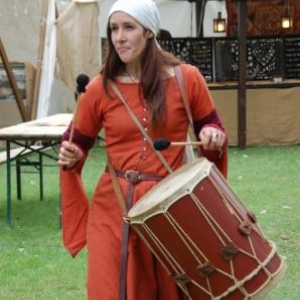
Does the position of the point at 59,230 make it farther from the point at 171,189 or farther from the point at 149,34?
the point at 171,189

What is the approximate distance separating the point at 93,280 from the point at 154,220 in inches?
18.3

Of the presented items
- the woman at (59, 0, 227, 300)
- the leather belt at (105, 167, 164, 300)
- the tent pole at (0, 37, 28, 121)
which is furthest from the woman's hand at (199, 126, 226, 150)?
the tent pole at (0, 37, 28, 121)

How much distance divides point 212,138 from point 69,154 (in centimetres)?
57

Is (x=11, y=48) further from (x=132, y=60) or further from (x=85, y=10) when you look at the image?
(x=132, y=60)

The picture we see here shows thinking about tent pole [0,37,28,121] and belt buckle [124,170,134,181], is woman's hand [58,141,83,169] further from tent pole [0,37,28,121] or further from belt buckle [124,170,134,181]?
tent pole [0,37,28,121]

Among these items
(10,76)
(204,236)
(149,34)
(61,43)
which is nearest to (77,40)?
(61,43)

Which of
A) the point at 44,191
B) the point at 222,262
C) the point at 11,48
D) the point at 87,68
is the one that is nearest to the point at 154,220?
the point at 222,262

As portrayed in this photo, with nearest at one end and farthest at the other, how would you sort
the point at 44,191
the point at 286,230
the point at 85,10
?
the point at 286,230
the point at 44,191
the point at 85,10

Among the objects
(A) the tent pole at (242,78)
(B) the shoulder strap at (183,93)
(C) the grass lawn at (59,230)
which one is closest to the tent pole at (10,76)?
(C) the grass lawn at (59,230)

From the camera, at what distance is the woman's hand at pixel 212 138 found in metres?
3.50

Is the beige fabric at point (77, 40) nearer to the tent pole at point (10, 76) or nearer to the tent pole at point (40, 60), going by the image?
the tent pole at point (40, 60)

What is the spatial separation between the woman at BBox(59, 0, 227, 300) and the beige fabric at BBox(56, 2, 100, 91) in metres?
9.09

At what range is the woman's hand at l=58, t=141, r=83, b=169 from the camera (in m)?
3.62

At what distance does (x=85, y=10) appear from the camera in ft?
42.0
